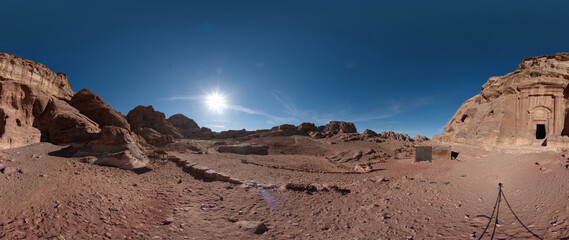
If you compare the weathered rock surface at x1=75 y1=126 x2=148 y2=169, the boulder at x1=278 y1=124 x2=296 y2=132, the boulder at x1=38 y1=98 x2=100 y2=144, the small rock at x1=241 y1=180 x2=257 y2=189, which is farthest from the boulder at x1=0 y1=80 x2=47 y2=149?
the boulder at x1=278 y1=124 x2=296 y2=132

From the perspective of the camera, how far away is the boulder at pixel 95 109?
13.5 m

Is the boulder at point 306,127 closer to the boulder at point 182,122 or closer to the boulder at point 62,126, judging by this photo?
the boulder at point 182,122

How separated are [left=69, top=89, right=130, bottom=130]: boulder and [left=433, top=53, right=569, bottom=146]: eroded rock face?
28.6 m

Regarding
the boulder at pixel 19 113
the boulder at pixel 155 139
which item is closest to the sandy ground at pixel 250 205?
the boulder at pixel 19 113

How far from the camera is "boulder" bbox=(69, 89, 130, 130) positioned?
13.5 m

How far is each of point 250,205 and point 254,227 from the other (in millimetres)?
1611

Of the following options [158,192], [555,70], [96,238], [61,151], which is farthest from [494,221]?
[555,70]

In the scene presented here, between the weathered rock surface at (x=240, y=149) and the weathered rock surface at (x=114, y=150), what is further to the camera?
the weathered rock surface at (x=240, y=149)

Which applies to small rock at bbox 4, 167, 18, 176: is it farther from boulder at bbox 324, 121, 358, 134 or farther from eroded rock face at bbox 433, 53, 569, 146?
boulder at bbox 324, 121, 358, 134

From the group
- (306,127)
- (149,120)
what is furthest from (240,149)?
(306,127)

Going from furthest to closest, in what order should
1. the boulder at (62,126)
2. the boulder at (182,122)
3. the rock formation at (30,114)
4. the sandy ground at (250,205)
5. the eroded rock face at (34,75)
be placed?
1. the boulder at (182,122)
2. the eroded rock face at (34,75)
3. the boulder at (62,126)
4. the rock formation at (30,114)
5. the sandy ground at (250,205)

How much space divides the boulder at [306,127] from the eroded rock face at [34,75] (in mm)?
36736

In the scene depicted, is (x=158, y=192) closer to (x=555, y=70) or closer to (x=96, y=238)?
(x=96, y=238)

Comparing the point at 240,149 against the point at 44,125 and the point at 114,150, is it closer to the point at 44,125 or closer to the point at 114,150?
the point at 114,150
